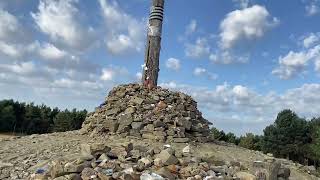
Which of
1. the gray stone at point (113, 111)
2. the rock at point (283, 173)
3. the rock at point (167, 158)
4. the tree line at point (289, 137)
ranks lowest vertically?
the rock at point (283, 173)

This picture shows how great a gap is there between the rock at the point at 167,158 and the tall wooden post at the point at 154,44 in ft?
23.6

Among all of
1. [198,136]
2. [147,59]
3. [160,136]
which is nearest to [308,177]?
[198,136]

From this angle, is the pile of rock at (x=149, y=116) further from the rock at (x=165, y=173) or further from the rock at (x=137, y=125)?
the rock at (x=165, y=173)

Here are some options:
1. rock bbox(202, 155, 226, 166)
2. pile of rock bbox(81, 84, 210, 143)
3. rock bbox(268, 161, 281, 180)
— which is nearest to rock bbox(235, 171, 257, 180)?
rock bbox(268, 161, 281, 180)

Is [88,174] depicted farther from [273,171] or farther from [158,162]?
[273,171]

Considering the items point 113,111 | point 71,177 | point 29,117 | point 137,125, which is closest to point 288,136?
point 29,117

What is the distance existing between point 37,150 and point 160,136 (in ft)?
11.2

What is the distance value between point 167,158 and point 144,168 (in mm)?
501

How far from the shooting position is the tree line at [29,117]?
134ft

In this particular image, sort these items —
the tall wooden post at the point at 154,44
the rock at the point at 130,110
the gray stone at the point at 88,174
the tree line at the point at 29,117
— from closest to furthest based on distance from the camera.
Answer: the gray stone at the point at 88,174 < the rock at the point at 130,110 < the tall wooden post at the point at 154,44 < the tree line at the point at 29,117

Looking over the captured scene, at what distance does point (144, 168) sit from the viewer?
27.1ft

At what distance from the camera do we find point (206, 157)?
9516mm

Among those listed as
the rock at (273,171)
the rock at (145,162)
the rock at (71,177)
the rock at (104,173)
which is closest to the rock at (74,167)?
the rock at (71,177)

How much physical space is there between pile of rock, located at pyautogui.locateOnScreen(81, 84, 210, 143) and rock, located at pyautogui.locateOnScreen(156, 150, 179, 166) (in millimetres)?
4012
